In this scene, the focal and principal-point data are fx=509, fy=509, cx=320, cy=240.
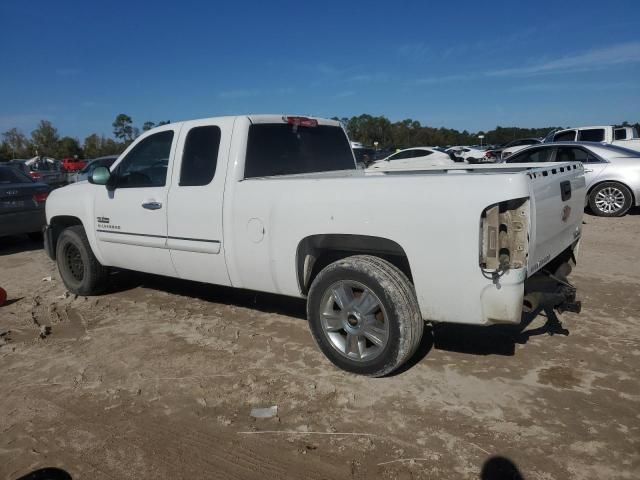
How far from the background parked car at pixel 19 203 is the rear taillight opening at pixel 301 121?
251 inches

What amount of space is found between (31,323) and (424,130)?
98463 millimetres

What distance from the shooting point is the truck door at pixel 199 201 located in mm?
4215

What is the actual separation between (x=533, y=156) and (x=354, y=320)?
9169 millimetres

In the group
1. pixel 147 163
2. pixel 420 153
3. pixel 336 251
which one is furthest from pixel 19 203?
pixel 420 153

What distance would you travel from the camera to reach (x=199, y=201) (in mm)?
4293

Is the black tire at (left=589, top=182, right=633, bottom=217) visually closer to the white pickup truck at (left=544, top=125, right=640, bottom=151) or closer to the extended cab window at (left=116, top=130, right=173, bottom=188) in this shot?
the white pickup truck at (left=544, top=125, right=640, bottom=151)

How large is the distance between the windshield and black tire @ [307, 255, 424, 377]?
7903mm

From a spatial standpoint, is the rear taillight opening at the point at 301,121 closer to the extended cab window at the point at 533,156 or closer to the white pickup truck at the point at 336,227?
the white pickup truck at the point at 336,227

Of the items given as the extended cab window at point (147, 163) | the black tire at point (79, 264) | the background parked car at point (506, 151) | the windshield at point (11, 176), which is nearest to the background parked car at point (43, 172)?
the windshield at point (11, 176)

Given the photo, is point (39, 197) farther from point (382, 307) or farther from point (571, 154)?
point (571, 154)

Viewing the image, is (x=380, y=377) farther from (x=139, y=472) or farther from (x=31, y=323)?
(x=31, y=323)

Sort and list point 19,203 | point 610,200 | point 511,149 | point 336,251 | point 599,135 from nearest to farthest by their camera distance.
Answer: point 336,251 → point 19,203 → point 610,200 → point 599,135 → point 511,149

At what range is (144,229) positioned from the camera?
4836mm

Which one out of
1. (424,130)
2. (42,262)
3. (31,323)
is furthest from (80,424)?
(424,130)
